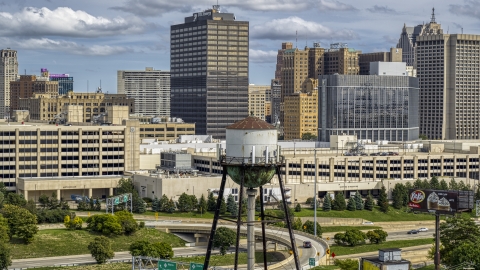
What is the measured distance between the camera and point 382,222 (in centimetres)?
19038

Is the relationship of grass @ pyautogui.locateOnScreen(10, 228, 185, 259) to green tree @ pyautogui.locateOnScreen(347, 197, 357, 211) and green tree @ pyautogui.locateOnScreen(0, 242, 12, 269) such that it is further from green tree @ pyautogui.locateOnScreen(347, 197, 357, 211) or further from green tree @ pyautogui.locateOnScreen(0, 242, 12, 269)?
green tree @ pyautogui.locateOnScreen(347, 197, 357, 211)

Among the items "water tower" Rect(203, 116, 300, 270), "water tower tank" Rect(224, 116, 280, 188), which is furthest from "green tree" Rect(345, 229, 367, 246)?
"water tower tank" Rect(224, 116, 280, 188)

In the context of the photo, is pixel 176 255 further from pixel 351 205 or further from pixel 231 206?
pixel 351 205

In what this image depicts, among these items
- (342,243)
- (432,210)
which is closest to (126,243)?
Answer: (342,243)

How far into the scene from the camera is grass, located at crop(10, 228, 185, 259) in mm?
147375

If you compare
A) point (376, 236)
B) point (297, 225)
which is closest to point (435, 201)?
point (376, 236)

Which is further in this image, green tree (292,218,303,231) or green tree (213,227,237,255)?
green tree (292,218,303,231)

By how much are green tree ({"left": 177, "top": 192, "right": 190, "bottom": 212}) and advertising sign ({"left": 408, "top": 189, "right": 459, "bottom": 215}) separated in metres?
65.9

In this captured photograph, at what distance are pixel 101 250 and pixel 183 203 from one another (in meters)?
45.1

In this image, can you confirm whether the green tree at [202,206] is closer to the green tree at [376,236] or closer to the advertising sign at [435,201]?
the green tree at [376,236]

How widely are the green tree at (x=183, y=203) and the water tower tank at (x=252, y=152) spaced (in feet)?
307

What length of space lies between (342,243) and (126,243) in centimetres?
3443

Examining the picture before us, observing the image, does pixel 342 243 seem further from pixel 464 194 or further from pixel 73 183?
pixel 73 183

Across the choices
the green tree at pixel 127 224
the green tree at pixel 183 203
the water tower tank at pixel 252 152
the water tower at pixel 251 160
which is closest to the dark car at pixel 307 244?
the green tree at pixel 127 224
